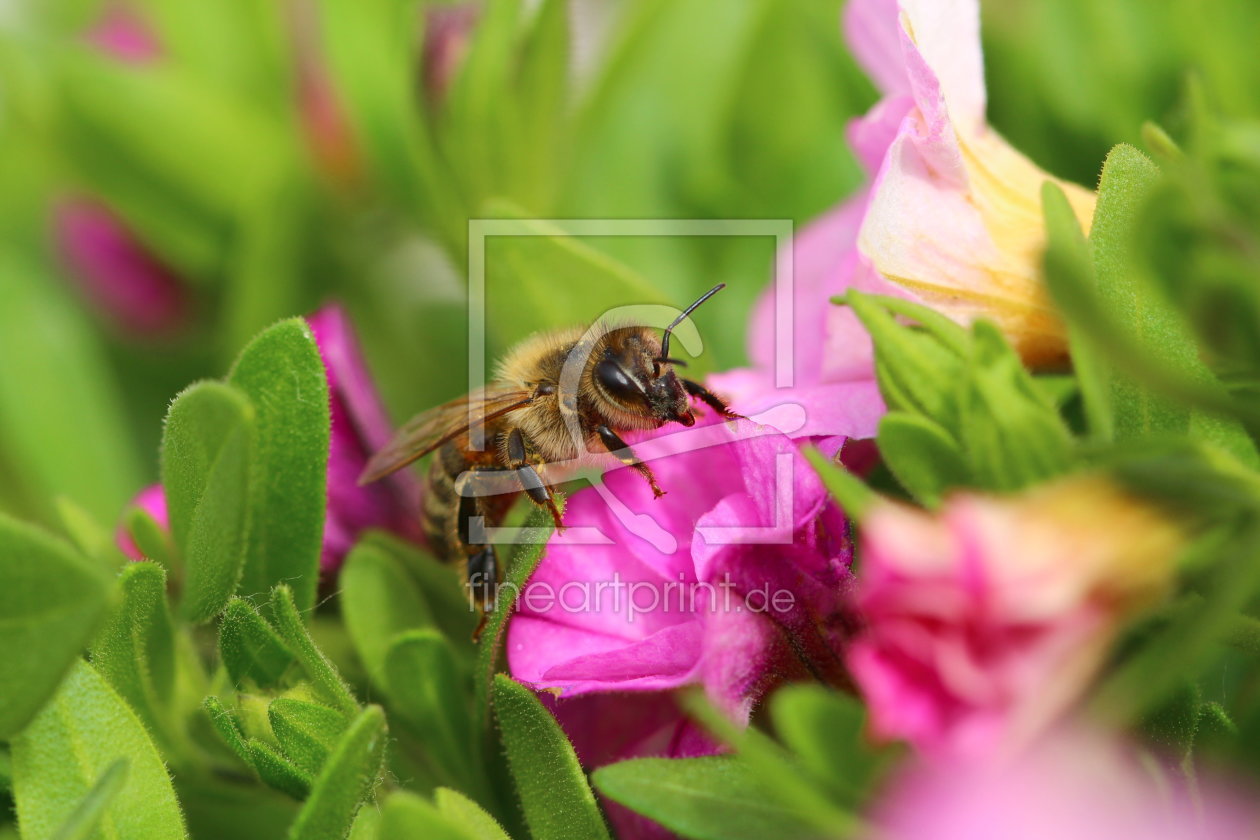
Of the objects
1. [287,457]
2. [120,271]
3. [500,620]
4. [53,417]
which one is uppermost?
[120,271]

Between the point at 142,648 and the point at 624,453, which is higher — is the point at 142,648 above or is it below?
below

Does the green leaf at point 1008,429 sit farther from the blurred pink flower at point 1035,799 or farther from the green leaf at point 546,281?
the green leaf at point 546,281

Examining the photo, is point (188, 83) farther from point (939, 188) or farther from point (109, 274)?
point (939, 188)

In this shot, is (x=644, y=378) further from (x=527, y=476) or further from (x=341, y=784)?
(x=341, y=784)

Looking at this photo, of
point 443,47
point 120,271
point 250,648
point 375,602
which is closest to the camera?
point 250,648

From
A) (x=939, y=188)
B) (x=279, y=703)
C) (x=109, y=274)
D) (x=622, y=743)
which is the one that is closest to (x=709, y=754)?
(x=622, y=743)

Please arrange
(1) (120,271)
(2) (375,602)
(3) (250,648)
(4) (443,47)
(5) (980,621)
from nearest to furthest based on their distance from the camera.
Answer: (5) (980,621) < (3) (250,648) < (2) (375,602) < (4) (443,47) < (1) (120,271)

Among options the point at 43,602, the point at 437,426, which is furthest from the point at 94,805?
the point at 437,426
